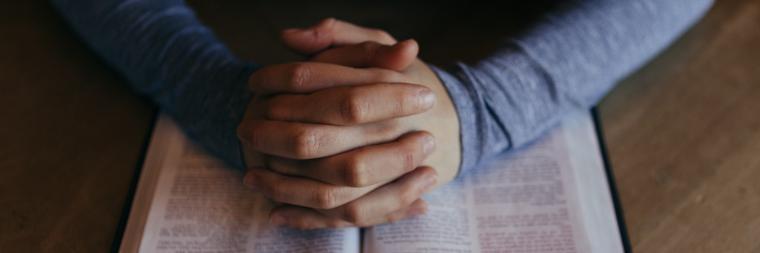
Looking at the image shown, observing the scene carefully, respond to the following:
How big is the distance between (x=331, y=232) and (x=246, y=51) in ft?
0.91

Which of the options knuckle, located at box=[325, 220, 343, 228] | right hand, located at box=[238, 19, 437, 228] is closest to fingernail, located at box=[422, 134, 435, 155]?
right hand, located at box=[238, 19, 437, 228]

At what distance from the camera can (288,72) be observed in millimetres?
569

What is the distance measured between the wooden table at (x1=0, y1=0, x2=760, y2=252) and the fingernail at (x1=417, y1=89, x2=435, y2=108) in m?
0.21

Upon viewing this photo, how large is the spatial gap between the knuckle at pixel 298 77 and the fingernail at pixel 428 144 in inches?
4.6

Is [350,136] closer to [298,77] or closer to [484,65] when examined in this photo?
[298,77]

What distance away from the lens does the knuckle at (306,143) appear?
1.75 ft

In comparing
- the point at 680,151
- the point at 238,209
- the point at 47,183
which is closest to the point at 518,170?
the point at 680,151

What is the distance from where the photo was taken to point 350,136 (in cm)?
55

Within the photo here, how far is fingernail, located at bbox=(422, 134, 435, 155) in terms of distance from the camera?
567 mm

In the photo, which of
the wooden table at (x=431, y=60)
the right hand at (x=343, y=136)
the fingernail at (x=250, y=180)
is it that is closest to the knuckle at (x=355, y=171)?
the right hand at (x=343, y=136)

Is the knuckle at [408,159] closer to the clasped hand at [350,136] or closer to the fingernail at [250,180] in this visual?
the clasped hand at [350,136]

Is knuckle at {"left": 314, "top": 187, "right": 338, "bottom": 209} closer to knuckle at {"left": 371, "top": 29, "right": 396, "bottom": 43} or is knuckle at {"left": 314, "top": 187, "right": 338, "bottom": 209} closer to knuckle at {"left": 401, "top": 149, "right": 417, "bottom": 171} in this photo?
→ knuckle at {"left": 401, "top": 149, "right": 417, "bottom": 171}

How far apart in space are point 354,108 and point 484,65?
0.64 ft

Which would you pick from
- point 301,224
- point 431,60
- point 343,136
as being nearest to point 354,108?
point 343,136
